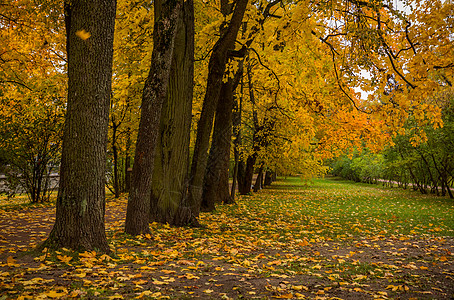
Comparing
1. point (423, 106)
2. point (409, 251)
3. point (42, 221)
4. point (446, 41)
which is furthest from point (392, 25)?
point (42, 221)

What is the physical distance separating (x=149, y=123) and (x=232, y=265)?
2.99 m

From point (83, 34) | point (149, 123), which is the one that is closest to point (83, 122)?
point (83, 34)

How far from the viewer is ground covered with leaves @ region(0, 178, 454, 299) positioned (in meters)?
3.78

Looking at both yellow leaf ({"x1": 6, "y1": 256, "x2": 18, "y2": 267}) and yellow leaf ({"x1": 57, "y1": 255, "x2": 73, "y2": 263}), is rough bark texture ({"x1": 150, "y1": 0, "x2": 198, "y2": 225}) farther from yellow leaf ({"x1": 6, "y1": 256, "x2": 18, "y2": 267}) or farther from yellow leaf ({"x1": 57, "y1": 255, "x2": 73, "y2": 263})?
yellow leaf ({"x1": 6, "y1": 256, "x2": 18, "y2": 267})

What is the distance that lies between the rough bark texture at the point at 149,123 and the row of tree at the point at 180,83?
0.02 metres

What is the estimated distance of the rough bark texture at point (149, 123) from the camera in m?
6.52

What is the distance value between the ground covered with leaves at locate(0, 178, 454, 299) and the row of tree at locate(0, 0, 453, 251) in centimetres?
59

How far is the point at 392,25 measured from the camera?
774 centimetres

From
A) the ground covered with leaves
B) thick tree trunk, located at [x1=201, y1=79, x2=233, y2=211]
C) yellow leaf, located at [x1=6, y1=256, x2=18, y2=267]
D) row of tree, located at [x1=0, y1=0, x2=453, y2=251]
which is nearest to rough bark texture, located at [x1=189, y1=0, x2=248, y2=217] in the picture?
row of tree, located at [x1=0, y1=0, x2=453, y2=251]

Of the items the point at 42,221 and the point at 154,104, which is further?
the point at 42,221

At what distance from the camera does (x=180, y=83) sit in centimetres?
791

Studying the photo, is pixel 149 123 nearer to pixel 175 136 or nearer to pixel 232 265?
pixel 175 136

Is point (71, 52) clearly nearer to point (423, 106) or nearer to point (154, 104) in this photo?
point (154, 104)

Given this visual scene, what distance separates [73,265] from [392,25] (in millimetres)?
7726
